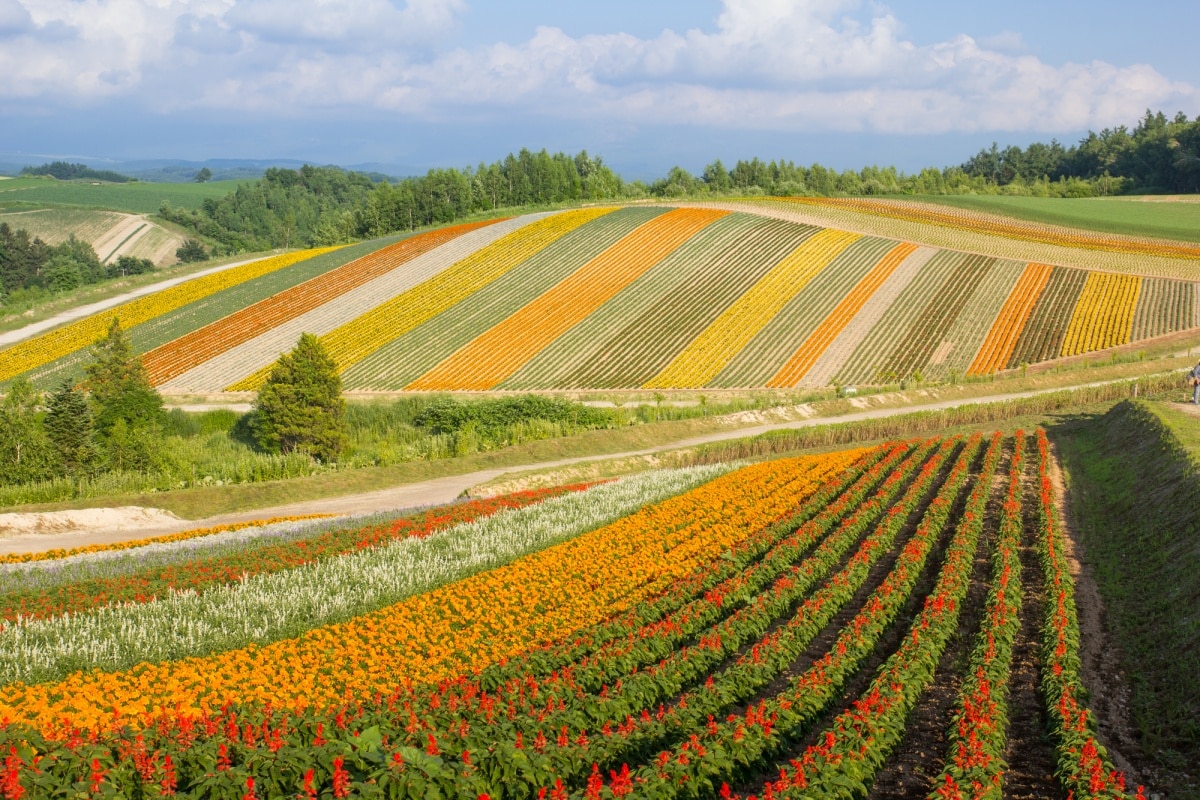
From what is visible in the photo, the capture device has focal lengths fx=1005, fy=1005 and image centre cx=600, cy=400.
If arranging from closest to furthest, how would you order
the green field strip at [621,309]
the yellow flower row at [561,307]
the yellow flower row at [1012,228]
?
the green field strip at [621,309]
the yellow flower row at [561,307]
the yellow flower row at [1012,228]

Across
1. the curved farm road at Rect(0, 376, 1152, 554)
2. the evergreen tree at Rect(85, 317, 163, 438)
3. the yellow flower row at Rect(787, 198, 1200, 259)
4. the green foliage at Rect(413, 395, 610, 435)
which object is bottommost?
the curved farm road at Rect(0, 376, 1152, 554)

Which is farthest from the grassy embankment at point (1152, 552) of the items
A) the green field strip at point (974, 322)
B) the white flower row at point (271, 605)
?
the green field strip at point (974, 322)

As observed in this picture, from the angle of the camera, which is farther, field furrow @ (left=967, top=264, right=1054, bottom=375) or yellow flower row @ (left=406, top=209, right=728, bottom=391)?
yellow flower row @ (left=406, top=209, right=728, bottom=391)

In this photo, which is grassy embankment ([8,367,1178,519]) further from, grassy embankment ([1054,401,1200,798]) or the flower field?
the flower field

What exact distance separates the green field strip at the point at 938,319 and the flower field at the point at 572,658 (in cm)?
3254

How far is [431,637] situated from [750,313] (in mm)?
53525

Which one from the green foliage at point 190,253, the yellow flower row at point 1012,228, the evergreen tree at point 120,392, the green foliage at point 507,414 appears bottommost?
the green foliage at point 507,414

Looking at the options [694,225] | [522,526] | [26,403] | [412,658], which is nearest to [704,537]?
[522,526]

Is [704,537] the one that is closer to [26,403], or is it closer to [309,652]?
[309,652]

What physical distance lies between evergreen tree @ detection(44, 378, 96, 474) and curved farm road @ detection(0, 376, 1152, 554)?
10.0 meters

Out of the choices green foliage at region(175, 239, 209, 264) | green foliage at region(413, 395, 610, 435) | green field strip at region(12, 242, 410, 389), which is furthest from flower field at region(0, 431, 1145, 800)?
green foliage at region(175, 239, 209, 264)

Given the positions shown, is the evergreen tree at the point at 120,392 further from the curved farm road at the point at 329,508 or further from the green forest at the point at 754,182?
the green forest at the point at 754,182

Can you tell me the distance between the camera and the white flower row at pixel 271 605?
608 inches

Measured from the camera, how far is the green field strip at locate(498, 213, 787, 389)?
5897cm
